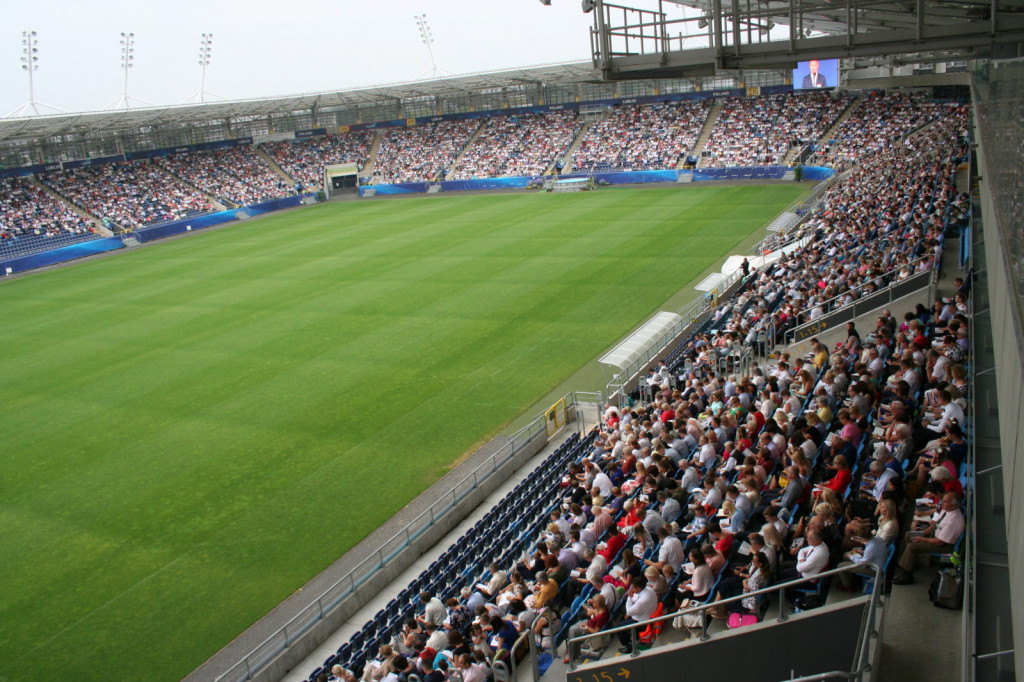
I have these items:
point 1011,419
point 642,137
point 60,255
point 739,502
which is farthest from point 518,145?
point 1011,419

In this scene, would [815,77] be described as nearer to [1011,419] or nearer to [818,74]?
[818,74]

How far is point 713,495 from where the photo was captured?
9898mm

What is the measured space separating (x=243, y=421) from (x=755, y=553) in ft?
49.3

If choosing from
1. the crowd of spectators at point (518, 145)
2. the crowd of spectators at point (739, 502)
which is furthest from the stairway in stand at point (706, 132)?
the crowd of spectators at point (739, 502)

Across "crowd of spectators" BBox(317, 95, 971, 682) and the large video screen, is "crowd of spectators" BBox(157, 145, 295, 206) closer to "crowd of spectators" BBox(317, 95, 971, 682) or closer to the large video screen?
the large video screen

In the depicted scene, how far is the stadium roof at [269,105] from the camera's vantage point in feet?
175

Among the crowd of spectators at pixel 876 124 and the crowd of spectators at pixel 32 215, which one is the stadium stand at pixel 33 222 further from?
the crowd of spectators at pixel 876 124

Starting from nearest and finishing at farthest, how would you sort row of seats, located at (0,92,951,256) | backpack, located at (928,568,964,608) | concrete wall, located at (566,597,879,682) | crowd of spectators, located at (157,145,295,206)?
1. concrete wall, located at (566,597,879,682)
2. backpack, located at (928,568,964,608)
3. row of seats, located at (0,92,951,256)
4. crowd of spectators, located at (157,145,295,206)

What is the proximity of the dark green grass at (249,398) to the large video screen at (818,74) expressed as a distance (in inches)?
464

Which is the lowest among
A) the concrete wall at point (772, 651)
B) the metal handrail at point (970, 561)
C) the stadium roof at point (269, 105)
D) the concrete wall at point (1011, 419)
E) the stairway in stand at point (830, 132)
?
the concrete wall at point (772, 651)

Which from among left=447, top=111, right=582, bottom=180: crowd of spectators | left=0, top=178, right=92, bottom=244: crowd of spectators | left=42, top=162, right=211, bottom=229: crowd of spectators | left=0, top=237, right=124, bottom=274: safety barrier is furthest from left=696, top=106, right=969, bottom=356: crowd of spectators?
left=42, top=162, right=211, bottom=229: crowd of spectators

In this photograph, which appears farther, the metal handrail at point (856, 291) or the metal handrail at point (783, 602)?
the metal handrail at point (856, 291)

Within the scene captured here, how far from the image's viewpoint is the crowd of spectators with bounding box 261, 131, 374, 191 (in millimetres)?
70400

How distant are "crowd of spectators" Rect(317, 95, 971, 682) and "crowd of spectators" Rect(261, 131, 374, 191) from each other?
6058cm
